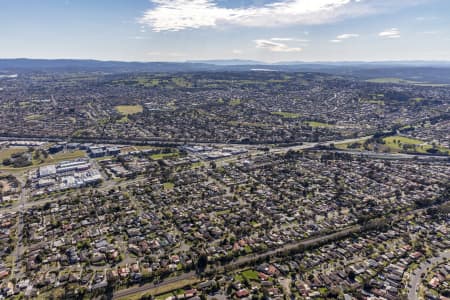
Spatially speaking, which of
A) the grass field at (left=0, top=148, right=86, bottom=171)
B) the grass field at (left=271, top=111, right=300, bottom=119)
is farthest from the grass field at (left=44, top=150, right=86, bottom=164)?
the grass field at (left=271, top=111, right=300, bottom=119)

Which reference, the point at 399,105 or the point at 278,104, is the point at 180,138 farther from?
the point at 399,105

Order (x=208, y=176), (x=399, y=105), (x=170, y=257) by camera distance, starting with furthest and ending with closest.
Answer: (x=399, y=105), (x=208, y=176), (x=170, y=257)

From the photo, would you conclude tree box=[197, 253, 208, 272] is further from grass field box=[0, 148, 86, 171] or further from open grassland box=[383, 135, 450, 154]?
open grassland box=[383, 135, 450, 154]

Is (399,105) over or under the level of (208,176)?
over

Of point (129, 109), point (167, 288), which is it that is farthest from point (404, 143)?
point (129, 109)

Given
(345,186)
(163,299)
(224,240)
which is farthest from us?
(345,186)

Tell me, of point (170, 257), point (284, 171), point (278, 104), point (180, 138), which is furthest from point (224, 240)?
point (278, 104)
